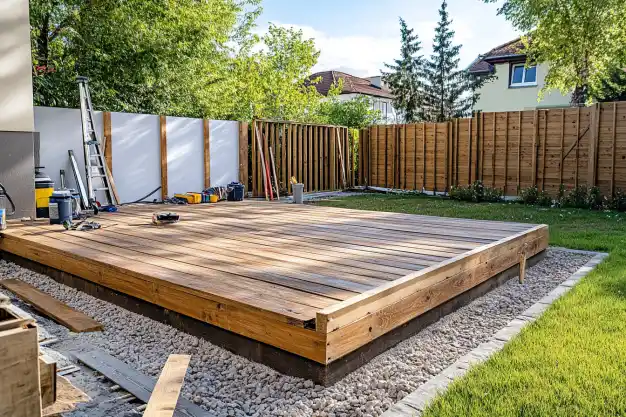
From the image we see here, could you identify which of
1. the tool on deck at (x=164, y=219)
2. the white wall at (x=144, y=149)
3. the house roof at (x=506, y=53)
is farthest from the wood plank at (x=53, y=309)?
the house roof at (x=506, y=53)

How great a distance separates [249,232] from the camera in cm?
466

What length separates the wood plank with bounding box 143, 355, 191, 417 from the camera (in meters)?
1.76

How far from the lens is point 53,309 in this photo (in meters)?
3.26

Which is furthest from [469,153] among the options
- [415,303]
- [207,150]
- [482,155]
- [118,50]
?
[415,303]

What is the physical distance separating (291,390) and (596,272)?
3.15m

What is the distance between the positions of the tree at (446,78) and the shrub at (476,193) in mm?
11592

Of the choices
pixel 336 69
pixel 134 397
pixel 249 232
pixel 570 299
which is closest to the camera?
pixel 134 397

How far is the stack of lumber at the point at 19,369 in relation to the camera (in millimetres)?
1104

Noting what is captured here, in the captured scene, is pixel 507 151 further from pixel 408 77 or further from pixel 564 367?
pixel 408 77

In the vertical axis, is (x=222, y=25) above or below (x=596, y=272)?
above

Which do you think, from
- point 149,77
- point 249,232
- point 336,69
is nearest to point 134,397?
point 249,232

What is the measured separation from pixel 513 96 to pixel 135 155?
51.1ft

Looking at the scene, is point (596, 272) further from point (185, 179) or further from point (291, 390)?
point (185, 179)

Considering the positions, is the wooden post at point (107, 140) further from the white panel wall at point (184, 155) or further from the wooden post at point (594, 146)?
the wooden post at point (594, 146)
